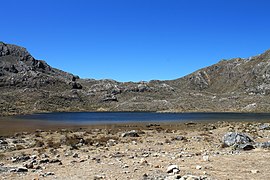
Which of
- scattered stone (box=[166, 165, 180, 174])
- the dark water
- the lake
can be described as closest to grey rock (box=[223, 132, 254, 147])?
scattered stone (box=[166, 165, 180, 174])

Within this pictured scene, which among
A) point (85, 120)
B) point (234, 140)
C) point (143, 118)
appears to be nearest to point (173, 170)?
point (234, 140)

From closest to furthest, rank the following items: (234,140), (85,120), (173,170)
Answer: (173,170), (234,140), (85,120)

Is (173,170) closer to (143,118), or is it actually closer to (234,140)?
(234,140)

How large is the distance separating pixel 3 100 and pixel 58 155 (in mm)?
162074

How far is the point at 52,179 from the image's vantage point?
42.5ft

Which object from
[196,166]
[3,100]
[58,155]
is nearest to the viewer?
[196,166]

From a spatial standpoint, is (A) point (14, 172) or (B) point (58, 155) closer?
(A) point (14, 172)

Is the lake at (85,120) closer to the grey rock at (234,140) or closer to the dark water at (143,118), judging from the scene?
the dark water at (143,118)

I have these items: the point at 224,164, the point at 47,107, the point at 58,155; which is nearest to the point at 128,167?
the point at 224,164

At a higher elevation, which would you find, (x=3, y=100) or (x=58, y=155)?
(x=3, y=100)

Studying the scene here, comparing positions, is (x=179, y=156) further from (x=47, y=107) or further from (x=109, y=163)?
(x=47, y=107)

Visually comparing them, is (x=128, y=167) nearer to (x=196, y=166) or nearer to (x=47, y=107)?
(x=196, y=166)

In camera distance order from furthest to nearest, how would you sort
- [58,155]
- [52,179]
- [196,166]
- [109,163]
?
[58,155], [109,163], [196,166], [52,179]

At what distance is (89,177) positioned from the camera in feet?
42.9
